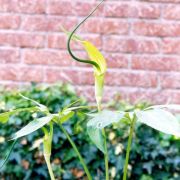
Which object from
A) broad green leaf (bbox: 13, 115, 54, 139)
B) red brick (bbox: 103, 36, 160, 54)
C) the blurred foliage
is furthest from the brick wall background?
broad green leaf (bbox: 13, 115, 54, 139)

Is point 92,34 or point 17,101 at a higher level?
point 92,34

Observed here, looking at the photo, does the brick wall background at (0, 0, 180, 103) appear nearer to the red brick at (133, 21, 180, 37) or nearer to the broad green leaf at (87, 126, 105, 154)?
the red brick at (133, 21, 180, 37)

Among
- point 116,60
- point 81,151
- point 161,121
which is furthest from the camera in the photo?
point 116,60

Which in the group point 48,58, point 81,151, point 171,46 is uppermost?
point 171,46

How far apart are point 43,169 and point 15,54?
727 mm

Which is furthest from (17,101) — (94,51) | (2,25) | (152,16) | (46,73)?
(94,51)

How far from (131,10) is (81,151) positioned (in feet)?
2.92

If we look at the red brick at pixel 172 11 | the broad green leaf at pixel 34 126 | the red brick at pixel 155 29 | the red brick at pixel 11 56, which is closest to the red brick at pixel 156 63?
the red brick at pixel 155 29

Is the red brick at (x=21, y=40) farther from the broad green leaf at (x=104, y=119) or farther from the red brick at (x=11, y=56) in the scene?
the broad green leaf at (x=104, y=119)

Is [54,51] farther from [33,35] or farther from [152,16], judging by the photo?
[152,16]

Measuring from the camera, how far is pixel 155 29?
2973 millimetres

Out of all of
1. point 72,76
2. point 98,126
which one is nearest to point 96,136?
point 98,126

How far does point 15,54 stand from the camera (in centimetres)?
298

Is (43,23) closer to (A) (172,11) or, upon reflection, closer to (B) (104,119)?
(A) (172,11)
